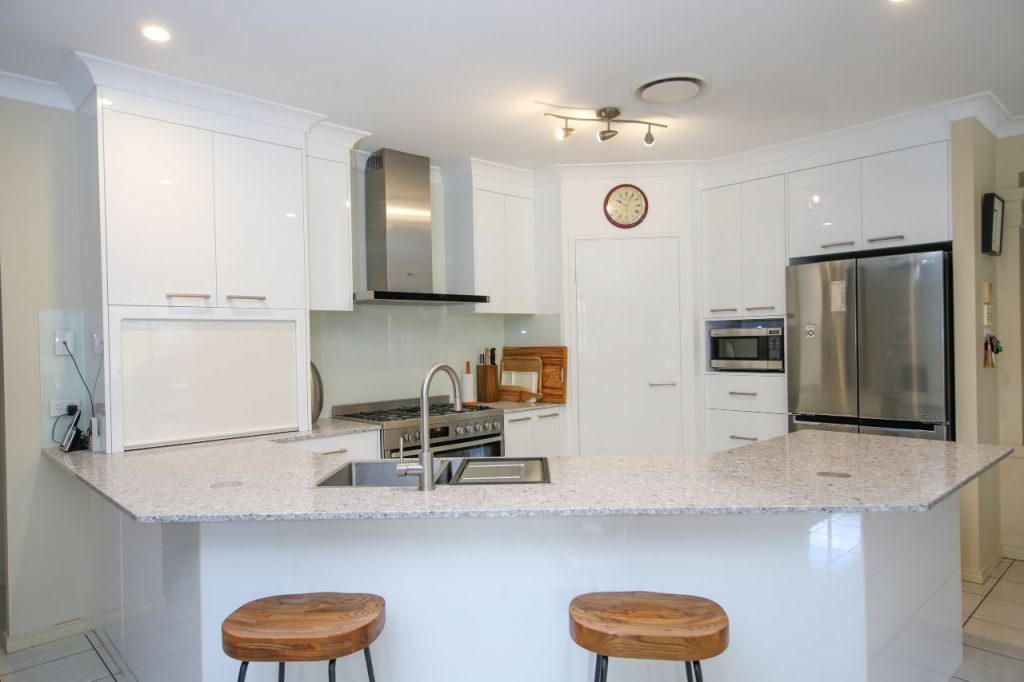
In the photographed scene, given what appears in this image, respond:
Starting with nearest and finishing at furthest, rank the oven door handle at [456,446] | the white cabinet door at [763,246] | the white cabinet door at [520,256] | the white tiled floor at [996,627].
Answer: the white tiled floor at [996,627] → the oven door handle at [456,446] → the white cabinet door at [763,246] → the white cabinet door at [520,256]

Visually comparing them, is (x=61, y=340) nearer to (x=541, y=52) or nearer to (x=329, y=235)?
(x=329, y=235)

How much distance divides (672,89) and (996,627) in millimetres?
2883

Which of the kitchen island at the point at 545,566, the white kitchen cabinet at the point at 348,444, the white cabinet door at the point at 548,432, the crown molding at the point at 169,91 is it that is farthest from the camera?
the white cabinet door at the point at 548,432

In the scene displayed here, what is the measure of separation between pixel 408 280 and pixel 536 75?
152cm

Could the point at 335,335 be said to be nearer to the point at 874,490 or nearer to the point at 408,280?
the point at 408,280

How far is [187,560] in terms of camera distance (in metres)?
1.79

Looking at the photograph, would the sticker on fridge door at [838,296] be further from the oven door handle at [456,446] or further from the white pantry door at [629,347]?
the oven door handle at [456,446]

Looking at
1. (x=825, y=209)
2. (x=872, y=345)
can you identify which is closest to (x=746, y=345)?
(x=872, y=345)

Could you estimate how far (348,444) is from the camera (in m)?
3.23

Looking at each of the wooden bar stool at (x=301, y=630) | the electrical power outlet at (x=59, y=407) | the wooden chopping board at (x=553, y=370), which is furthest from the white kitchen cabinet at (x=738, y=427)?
the electrical power outlet at (x=59, y=407)

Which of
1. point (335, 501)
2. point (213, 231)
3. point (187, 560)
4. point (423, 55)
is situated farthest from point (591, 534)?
point (213, 231)

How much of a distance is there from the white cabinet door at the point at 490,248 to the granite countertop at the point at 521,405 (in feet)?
2.14

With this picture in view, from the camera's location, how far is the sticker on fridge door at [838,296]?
11.5ft

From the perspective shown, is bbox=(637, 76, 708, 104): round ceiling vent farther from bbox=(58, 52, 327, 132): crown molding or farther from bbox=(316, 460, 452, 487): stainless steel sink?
bbox=(316, 460, 452, 487): stainless steel sink
